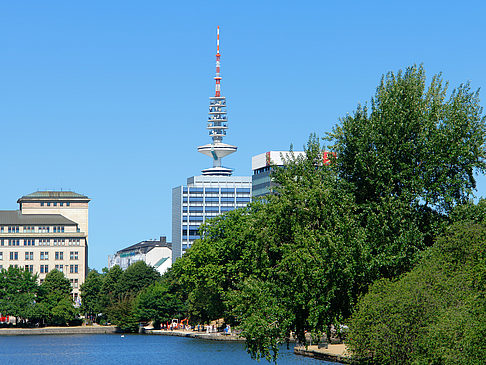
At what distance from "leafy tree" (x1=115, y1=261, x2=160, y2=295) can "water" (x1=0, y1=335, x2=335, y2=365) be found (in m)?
34.4

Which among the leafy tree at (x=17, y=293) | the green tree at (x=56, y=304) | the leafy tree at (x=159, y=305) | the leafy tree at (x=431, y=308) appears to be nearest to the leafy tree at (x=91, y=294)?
the green tree at (x=56, y=304)

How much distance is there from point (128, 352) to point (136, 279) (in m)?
73.4

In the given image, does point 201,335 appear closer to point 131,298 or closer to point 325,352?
point 131,298

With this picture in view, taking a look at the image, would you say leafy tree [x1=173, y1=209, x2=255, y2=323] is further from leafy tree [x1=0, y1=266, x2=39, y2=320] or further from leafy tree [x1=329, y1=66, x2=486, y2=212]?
leafy tree [x1=0, y1=266, x2=39, y2=320]

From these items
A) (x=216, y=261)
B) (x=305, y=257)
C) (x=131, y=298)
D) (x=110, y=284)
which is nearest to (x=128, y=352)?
(x=216, y=261)

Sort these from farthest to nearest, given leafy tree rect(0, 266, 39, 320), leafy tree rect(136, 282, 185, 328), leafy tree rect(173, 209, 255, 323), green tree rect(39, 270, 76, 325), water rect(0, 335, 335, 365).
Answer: green tree rect(39, 270, 76, 325)
leafy tree rect(0, 266, 39, 320)
leafy tree rect(136, 282, 185, 328)
leafy tree rect(173, 209, 255, 323)
water rect(0, 335, 335, 365)

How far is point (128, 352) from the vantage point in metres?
117

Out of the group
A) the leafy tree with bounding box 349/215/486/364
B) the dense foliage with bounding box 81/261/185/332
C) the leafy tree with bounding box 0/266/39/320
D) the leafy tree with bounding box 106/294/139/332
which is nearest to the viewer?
the leafy tree with bounding box 349/215/486/364

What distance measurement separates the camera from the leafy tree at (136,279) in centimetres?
18550

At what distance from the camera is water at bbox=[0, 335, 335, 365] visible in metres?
98.0

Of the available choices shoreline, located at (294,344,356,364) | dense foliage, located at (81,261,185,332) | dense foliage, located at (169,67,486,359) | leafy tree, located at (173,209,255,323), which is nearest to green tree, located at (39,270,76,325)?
dense foliage, located at (81,261,185,332)

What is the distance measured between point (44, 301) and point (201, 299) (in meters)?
68.9

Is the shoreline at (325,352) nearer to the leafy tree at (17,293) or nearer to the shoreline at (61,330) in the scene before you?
the shoreline at (61,330)

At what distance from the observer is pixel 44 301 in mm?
174125
